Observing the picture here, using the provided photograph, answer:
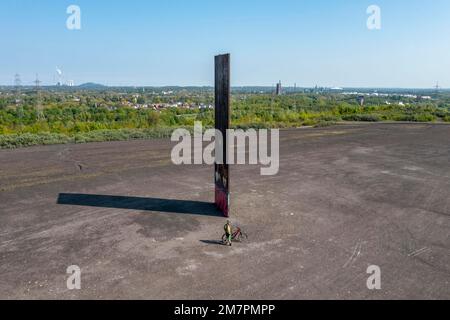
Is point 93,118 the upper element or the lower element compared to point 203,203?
upper

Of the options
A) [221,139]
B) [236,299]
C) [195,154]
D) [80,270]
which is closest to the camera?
[236,299]

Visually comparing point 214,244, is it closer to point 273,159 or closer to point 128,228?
point 128,228

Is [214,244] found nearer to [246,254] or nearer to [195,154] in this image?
[246,254]

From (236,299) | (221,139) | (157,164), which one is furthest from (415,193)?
(157,164)

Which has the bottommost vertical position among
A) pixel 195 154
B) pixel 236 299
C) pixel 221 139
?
pixel 236 299

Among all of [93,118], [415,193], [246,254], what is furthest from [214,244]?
[93,118]

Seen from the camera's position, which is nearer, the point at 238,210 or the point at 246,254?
the point at 246,254

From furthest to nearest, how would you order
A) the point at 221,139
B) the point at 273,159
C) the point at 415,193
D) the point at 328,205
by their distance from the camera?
the point at 273,159
the point at 415,193
the point at 328,205
the point at 221,139
